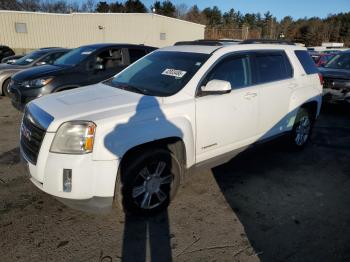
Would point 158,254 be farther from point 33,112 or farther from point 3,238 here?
point 33,112

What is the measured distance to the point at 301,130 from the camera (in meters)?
5.41

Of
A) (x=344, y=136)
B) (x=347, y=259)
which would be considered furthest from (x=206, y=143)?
(x=344, y=136)

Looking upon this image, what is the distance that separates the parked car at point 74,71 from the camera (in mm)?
6652

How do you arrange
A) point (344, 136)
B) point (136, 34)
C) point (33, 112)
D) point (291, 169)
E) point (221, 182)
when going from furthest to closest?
point (136, 34) → point (344, 136) → point (291, 169) → point (221, 182) → point (33, 112)

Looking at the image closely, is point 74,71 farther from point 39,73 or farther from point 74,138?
point 74,138

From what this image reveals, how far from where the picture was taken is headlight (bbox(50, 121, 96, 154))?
9.26 ft

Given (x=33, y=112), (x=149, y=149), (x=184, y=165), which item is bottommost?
(x=184, y=165)

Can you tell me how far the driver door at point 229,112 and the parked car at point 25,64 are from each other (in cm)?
761

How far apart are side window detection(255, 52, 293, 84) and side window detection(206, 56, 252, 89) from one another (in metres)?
0.25

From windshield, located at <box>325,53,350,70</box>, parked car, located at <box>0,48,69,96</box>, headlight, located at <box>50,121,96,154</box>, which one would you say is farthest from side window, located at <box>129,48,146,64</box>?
windshield, located at <box>325,53,350,70</box>

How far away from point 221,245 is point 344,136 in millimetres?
4908

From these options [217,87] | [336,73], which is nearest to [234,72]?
[217,87]

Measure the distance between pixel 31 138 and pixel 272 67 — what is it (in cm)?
338

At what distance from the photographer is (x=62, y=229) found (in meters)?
3.19
